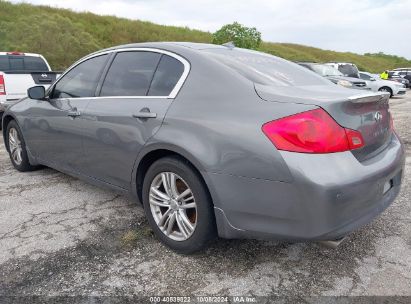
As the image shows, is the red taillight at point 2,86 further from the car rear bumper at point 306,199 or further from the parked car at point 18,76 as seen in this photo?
the car rear bumper at point 306,199

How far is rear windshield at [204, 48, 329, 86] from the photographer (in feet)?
8.95

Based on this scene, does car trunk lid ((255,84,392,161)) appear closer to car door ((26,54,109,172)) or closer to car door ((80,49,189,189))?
car door ((80,49,189,189))

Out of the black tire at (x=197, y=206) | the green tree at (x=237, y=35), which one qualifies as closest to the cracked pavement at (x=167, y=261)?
the black tire at (x=197, y=206)

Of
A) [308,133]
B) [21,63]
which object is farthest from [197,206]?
[21,63]

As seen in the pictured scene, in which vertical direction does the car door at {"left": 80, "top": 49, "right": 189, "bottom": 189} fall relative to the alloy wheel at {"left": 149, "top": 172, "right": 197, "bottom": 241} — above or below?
above

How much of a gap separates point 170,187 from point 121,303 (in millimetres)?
878

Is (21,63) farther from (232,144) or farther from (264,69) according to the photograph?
(232,144)

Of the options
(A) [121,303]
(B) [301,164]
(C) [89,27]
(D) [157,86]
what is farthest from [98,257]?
(C) [89,27]

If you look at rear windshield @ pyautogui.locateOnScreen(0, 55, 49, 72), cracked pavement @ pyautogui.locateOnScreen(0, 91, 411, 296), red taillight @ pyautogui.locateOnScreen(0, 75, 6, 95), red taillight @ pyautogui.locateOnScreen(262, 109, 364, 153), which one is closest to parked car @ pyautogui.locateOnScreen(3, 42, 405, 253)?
red taillight @ pyautogui.locateOnScreen(262, 109, 364, 153)

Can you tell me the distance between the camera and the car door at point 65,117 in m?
3.62

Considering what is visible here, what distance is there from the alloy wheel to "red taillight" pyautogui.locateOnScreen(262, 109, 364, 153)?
2.51 feet

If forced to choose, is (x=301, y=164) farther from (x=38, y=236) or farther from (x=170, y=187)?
(x=38, y=236)

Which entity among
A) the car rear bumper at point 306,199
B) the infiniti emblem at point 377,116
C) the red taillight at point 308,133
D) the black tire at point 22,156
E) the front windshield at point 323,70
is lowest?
the black tire at point 22,156

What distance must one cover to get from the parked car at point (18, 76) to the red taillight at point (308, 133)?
6.57m
